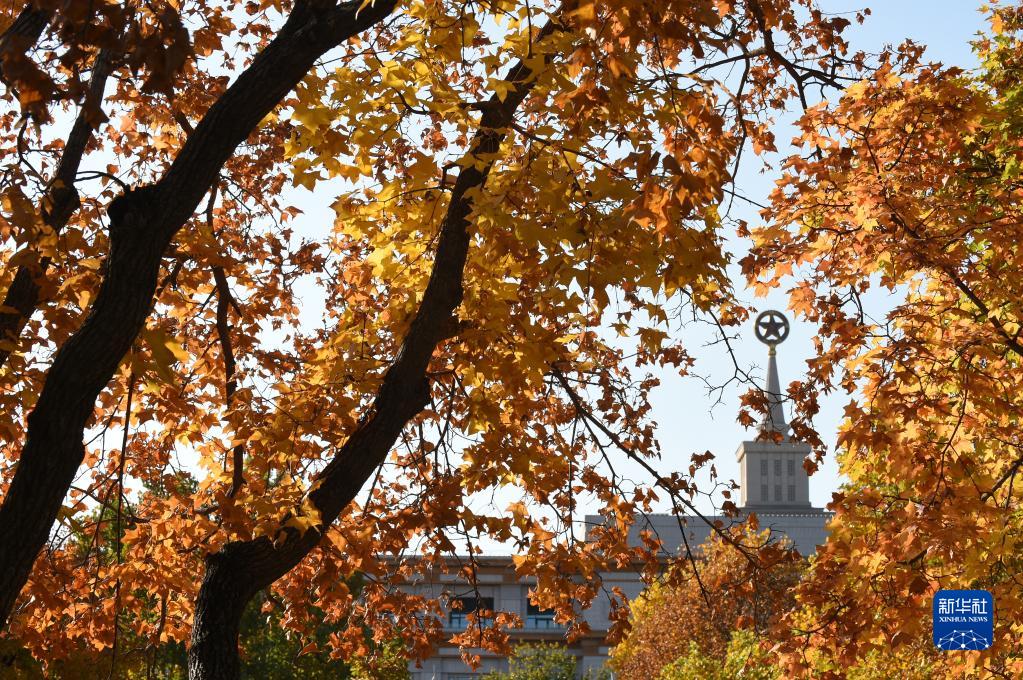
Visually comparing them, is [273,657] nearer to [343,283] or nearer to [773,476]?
[343,283]

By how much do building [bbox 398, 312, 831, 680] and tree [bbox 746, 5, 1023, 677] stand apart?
1.11 metres

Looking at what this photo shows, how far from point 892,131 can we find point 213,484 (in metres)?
5.61

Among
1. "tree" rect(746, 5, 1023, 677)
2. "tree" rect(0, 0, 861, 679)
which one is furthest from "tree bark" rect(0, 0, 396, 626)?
"tree" rect(746, 5, 1023, 677)

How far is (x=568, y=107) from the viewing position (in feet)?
19.2

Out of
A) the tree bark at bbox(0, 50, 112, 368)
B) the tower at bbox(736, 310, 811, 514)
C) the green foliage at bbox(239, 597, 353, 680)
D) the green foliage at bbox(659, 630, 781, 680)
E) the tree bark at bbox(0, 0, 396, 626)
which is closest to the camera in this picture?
the tree bark at bbox(0, 0, 396, 626)

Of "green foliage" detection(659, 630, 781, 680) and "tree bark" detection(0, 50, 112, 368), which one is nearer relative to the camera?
"tree bark" detection(0, 50, 112, 368)

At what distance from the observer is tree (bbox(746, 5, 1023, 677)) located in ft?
23.5

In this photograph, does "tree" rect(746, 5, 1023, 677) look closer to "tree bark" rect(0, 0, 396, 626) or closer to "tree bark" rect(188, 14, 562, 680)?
"tree bark" rect(188, 14, 562, 680)

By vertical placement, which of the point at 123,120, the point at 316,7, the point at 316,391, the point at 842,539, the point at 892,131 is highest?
the point at 123,120

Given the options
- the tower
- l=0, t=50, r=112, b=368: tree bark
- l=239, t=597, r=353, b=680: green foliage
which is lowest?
l=239, t=597, r=353, b=680: green foliage

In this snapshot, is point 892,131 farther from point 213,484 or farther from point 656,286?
point 213,484

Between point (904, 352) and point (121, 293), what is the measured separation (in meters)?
5.43

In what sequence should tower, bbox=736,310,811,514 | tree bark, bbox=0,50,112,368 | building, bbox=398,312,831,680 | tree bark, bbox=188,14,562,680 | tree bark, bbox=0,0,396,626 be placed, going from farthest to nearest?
tower, bbox=736,310,811,514, building, bbox=398,312,831,680, tree bark, bbox=188,14,562,680, tree bark, bbox=0,50,112,368, tree bark, bbox=0,0,396,626

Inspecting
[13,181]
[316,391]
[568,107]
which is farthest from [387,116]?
[13,181]
